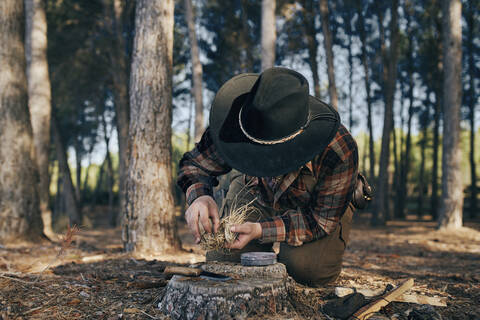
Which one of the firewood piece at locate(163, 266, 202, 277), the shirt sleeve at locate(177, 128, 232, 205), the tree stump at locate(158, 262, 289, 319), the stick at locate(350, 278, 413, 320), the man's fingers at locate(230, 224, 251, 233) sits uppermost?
the shirt sleeve at locate(177, 128, 232, 205)

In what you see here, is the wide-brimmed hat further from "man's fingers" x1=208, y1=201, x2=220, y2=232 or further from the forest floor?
the forest floor

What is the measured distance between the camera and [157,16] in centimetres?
555

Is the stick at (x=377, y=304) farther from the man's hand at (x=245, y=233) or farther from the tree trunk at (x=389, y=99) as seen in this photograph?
the tree trunk at (x=389, y=99)

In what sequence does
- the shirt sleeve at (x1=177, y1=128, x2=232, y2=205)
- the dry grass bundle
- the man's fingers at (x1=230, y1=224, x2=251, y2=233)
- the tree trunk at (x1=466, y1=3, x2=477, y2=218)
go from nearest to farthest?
1. the man's fingers at (x1=230, y1=224, x2=251, y2=233)
2. the dry grass bundle
3. the shirt sleeve at (x1=177, y1=128, x2=232, y2=205)
4. the tree trunk at (x1=466, y1=3, x2=477, y2=218)

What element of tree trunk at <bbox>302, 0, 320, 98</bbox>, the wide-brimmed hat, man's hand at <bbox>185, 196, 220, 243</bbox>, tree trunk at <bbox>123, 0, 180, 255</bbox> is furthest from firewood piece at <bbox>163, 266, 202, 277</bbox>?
tree trunk at <bbox>302, 0, 320, 98</bbox>

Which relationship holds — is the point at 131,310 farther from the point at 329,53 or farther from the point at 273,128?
the point at 329,53

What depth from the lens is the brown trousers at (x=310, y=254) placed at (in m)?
3.28

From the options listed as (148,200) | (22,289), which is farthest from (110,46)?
(22,289)

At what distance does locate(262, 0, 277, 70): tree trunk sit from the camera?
27.4 ft

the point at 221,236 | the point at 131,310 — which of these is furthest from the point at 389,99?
the point at 131,310

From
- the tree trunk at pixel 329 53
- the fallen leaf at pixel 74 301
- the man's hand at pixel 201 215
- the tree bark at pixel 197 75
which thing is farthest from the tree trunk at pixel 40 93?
the tree trunk at pixel 329 53

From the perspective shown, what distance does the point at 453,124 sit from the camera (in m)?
9.61

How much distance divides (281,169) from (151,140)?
3275 millimetres

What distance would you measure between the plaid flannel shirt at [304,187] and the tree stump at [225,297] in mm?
414
